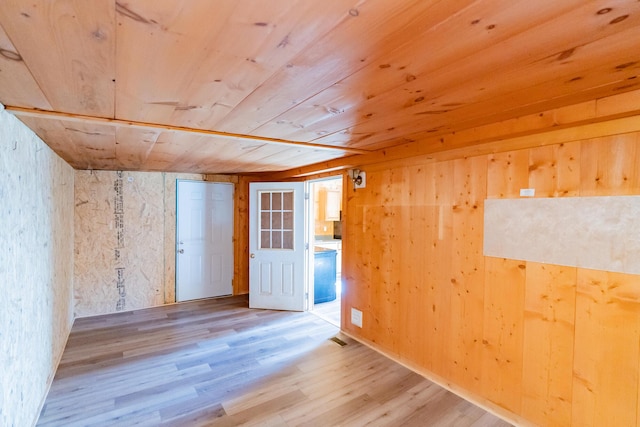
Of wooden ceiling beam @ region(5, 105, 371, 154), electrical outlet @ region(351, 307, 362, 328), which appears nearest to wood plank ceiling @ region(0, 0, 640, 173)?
wooden ceiling beam @ region(5, 105, 371, 154)

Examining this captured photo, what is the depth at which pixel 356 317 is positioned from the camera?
371 cm

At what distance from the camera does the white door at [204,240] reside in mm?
5094

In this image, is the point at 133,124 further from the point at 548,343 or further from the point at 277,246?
the point at 548,343

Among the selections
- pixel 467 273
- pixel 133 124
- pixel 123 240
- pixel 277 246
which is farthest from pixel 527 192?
pixel 123 240

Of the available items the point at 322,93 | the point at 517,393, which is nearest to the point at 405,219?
the point at 517,393

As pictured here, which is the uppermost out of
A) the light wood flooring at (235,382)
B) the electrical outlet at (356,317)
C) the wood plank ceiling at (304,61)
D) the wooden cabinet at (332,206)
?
the wood plank ceiling at (304,61)

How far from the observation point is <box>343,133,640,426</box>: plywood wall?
1.80 metres

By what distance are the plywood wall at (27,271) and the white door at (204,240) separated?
1.91 meters

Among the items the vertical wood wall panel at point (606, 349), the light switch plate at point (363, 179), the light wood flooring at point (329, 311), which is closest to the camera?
the vertical wood wall panel at point (606, 349)

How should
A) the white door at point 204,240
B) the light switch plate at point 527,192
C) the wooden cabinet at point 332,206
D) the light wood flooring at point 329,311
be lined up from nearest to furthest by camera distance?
the light switch plate at point 527,192 → the light wood flooring at point 329,311 → the white door at point 204,240 → the wooden cabinet at point 332,206

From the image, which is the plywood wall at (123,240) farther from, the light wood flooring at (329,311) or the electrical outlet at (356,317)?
the electrical outlet at (356,317)

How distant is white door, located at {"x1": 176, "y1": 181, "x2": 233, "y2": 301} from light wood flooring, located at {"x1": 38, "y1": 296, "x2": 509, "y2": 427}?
3.86 ft

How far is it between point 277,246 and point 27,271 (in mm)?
3039

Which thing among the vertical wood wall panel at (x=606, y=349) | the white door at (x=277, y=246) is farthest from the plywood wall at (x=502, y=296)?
the white door at (x=277, y=246)
